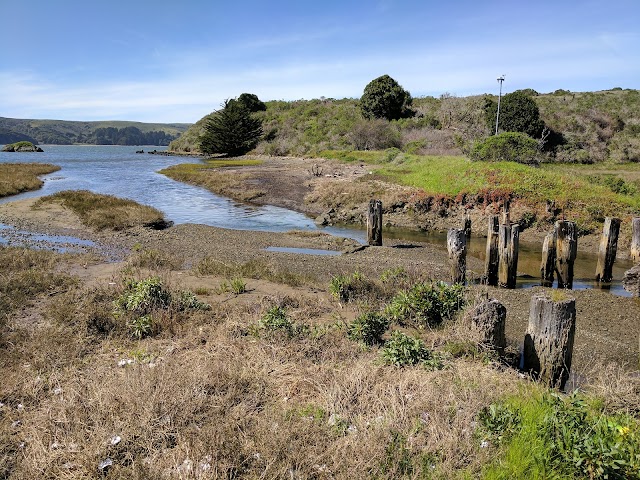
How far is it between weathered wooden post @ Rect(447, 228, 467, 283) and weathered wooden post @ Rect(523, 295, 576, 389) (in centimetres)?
514

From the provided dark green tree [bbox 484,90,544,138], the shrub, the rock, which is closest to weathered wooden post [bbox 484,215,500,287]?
the rock

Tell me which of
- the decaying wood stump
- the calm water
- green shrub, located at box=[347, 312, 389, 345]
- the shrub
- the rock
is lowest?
the calm water

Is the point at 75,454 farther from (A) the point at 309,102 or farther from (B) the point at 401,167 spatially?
(A) the point at 309,102

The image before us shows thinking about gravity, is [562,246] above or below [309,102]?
below

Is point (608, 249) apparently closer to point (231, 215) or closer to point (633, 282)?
point (633, 282)

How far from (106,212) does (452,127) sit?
4107 cm

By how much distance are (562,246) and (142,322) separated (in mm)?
10869

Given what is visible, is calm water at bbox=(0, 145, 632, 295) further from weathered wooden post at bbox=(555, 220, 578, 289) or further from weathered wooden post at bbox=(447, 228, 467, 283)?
weathered wooden post at bbox=(447, 228, 467, 283)

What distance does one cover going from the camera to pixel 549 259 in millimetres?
13273

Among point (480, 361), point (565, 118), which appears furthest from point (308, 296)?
point (565, 118)

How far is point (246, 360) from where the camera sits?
21.2 feet

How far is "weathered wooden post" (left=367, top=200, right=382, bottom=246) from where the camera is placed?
1758 cm

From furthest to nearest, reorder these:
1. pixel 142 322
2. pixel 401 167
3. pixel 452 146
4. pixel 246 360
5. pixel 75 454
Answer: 1. pixel 452 146
2. pixel 401 167
3. pixel 142 322
4. pixel 246 360
5. pixel 75 454

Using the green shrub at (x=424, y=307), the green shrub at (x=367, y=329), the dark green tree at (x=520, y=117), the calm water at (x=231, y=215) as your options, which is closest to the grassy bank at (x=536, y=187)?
the calm water at (x=231, y=215)
